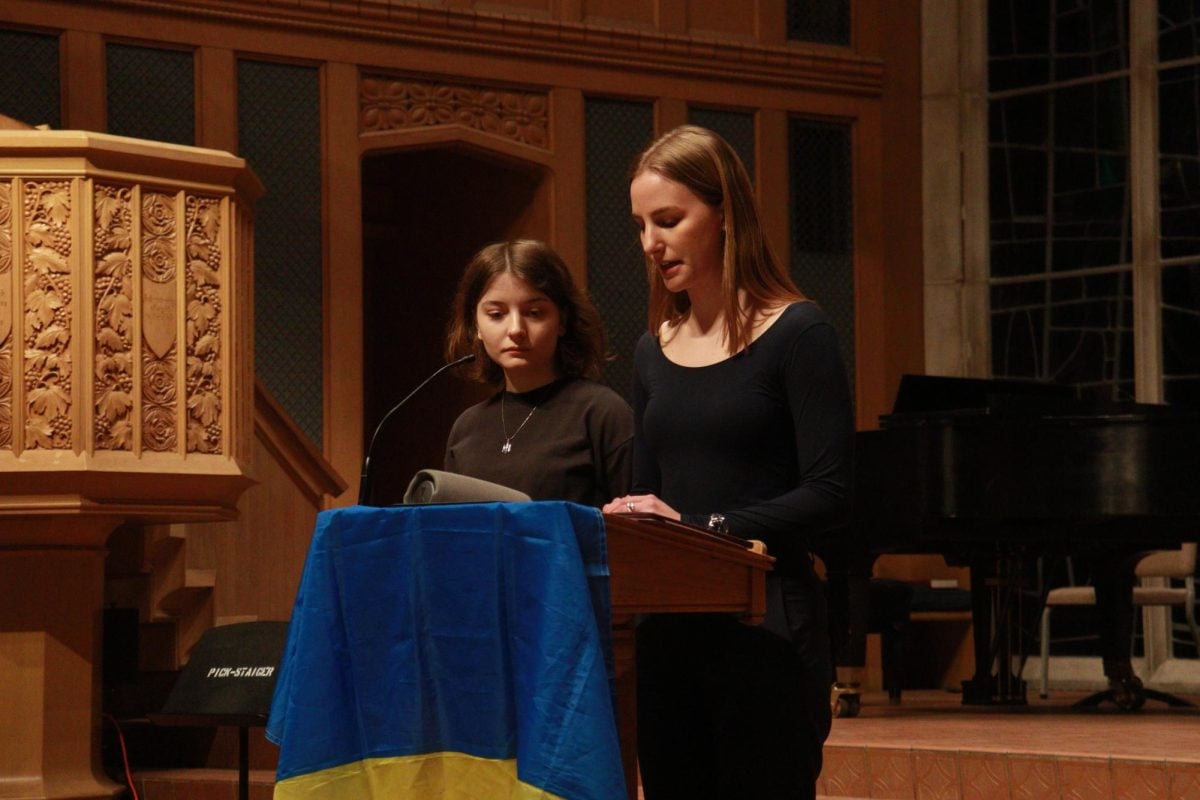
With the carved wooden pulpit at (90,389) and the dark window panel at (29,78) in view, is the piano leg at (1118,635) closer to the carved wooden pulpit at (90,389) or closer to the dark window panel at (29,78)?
the carved wooden pulpit at (90,389)

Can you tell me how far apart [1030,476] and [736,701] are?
399 centimetres

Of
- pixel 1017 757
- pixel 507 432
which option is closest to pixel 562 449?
pixel 507 432

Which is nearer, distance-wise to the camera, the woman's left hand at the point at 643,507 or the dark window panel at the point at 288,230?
the woman's left hand at the point at 643,507

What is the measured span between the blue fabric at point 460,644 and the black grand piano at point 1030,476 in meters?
4.09

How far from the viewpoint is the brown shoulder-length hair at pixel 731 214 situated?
2.01 m

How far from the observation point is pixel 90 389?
14.9 ft

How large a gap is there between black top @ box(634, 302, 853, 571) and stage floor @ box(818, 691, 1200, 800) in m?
2.54

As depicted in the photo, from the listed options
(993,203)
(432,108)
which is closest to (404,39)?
(432,108)

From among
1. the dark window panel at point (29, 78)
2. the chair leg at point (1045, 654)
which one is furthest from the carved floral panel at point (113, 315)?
the chair leg at point (1045, 654)

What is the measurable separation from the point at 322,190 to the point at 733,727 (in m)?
6.28

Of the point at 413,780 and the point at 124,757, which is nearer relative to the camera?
the point at 413,780

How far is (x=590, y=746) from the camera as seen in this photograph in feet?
5.75

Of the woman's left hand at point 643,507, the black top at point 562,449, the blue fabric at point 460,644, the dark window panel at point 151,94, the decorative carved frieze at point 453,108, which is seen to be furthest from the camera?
the decorative carved frieze at point 453,108

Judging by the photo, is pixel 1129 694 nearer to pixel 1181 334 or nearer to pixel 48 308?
pixel 1181 334
